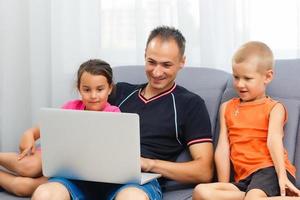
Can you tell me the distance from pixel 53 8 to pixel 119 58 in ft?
1.30

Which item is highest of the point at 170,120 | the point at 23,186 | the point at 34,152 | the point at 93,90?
the point at 93,90

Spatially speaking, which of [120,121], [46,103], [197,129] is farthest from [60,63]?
[120,121]

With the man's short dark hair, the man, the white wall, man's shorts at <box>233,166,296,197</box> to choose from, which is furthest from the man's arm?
the white wall

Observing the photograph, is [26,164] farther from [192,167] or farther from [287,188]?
[287,188]

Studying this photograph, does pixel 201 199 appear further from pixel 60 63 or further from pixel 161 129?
pixel 60 63

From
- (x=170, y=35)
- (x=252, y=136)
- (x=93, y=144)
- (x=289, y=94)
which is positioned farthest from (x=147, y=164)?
(x=289, y=94)

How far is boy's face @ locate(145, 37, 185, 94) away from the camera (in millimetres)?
1739

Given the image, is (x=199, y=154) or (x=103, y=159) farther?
(x=199, y=154)

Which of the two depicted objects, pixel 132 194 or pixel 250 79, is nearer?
pixel 132 194

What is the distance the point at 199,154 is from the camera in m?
1.69

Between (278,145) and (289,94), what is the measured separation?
27 cm

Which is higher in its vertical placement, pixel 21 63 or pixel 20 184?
pixel 21 63

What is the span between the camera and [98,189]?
1.63 metres

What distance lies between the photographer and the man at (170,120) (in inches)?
65.8
